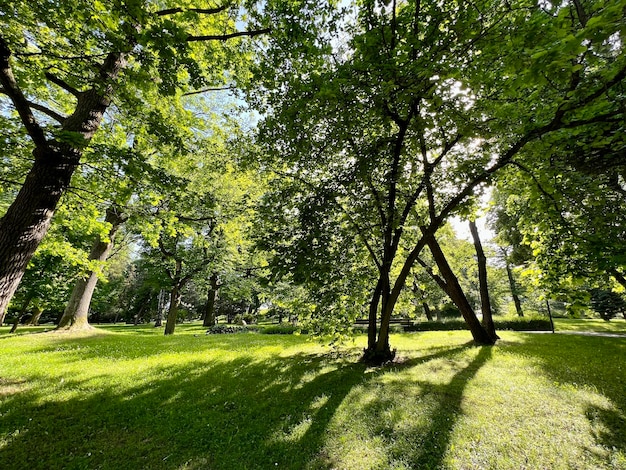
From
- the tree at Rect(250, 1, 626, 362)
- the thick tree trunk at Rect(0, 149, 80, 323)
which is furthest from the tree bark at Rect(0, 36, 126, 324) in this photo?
the tree at Rect(250, 1, 626, 362)

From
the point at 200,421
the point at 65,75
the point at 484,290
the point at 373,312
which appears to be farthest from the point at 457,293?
the point at 65,75

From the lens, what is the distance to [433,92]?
4125 millimetres

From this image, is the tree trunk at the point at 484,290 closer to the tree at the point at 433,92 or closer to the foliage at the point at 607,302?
the tree at the point at 433,92

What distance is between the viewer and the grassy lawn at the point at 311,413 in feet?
12.8

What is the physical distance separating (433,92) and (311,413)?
5990 millimetres

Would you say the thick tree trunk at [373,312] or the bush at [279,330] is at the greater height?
the thick tree trunk at [373,312]

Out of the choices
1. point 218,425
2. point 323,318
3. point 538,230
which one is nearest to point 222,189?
point 323,318

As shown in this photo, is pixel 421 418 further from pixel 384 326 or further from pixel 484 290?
pixel 484 290

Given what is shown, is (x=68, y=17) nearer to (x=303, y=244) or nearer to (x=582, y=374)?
(x=303, y=244)

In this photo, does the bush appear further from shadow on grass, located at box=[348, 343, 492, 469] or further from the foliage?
the foliage

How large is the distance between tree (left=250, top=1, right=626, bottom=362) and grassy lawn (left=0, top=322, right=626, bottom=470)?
2787mm

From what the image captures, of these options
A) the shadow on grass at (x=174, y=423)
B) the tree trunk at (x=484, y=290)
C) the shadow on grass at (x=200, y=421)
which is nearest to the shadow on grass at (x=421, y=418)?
the shadow on grass at (x=200, y=421)

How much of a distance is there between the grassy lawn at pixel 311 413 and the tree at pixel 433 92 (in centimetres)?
279

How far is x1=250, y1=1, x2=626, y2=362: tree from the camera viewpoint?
3365 mm
